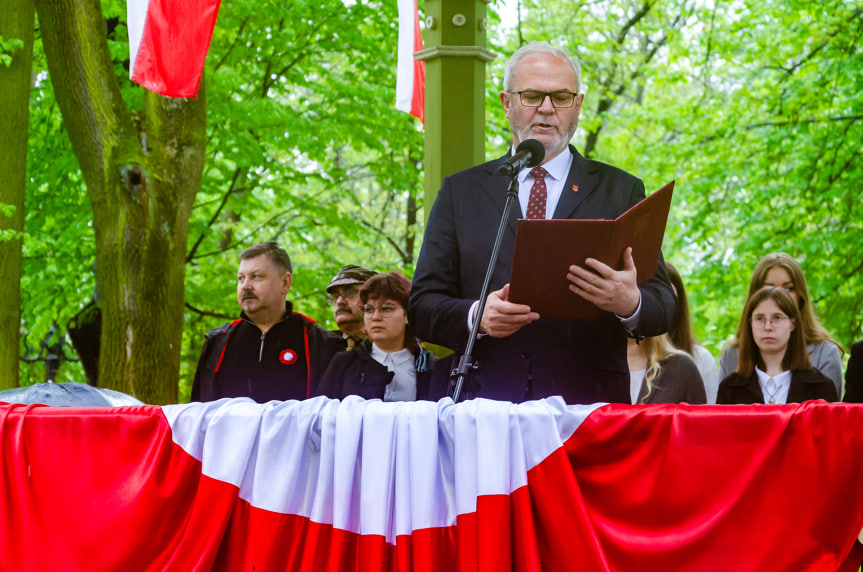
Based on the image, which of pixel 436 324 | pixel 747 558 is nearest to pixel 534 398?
pixel 436 324

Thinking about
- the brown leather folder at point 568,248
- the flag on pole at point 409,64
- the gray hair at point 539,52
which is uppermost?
the flag on pole at point 409,64

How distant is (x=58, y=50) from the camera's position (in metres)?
6.98

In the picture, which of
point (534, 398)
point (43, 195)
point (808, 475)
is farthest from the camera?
point (43, 195)

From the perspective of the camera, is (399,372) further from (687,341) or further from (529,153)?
Answer: (529,153)

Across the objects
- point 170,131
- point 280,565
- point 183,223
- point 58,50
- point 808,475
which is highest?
point 58,50

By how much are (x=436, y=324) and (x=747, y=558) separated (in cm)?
106

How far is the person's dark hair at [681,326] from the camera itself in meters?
4.96

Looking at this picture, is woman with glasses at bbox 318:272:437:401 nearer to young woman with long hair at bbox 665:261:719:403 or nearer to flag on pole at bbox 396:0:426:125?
flag on pole at bbox 396:0:426:125

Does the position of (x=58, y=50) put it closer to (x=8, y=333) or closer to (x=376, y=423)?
(x=8, y=333)

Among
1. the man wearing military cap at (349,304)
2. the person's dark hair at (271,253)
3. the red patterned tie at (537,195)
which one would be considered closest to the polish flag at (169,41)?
the person's dark hair at (271,253)

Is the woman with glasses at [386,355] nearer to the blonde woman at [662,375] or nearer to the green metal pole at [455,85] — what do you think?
the green metal pole at [455,85]

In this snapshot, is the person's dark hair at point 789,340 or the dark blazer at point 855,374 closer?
the dark blazer at point 855,374

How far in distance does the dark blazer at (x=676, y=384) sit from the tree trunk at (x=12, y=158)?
4486mm

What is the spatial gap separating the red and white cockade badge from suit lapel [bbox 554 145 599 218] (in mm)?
2531
